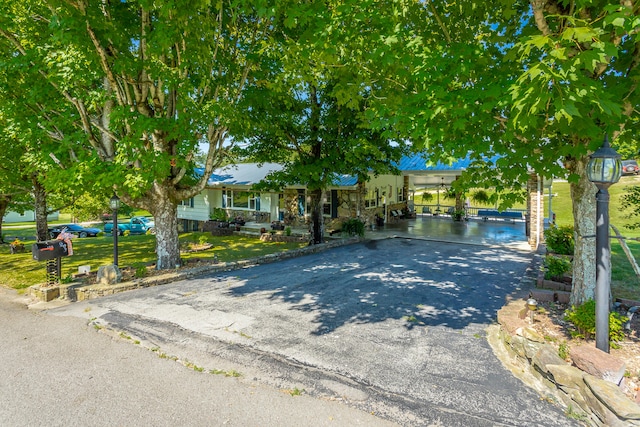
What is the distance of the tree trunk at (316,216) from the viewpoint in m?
15.8

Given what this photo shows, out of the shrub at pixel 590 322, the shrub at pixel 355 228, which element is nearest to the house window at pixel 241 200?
the shrub at pixel 355 228

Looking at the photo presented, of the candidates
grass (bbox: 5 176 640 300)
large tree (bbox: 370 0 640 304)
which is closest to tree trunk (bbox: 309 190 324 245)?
grass (bbox: 5 176 640 300)

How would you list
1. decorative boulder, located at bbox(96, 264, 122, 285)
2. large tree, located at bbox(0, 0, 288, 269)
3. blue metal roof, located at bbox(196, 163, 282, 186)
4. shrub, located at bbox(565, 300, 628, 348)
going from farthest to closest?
blue metal roof, located at bbox(196, 163, 282, 186)
decorative boulder, located at bbox(96, 264, 122, 285)
large tree, located at bbox(0, 0, 288, 269)
shrub, located at bbox(565, 300, 628, 348)

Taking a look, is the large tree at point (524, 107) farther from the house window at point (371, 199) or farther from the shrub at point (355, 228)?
the house window at point (371, 199)

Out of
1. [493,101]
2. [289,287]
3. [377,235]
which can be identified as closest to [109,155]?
[289,287]

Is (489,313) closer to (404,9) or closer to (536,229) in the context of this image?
(404,9)

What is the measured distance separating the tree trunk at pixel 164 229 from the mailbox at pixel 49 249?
8.28 ft

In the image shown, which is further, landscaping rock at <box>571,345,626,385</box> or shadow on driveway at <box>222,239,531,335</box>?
shadow on driveway at <box>222,239,531,335</box>

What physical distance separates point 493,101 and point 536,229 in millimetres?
11555

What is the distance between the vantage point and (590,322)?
4.87 m

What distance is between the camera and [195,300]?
8211mm

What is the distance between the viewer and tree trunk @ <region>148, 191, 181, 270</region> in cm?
1104

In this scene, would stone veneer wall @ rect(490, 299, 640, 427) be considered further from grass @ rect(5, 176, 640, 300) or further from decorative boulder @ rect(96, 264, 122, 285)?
decorative boulder @ rect(96, 264, 122, 285)

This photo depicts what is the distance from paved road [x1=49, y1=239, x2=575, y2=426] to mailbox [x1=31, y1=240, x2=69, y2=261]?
5.82ft
